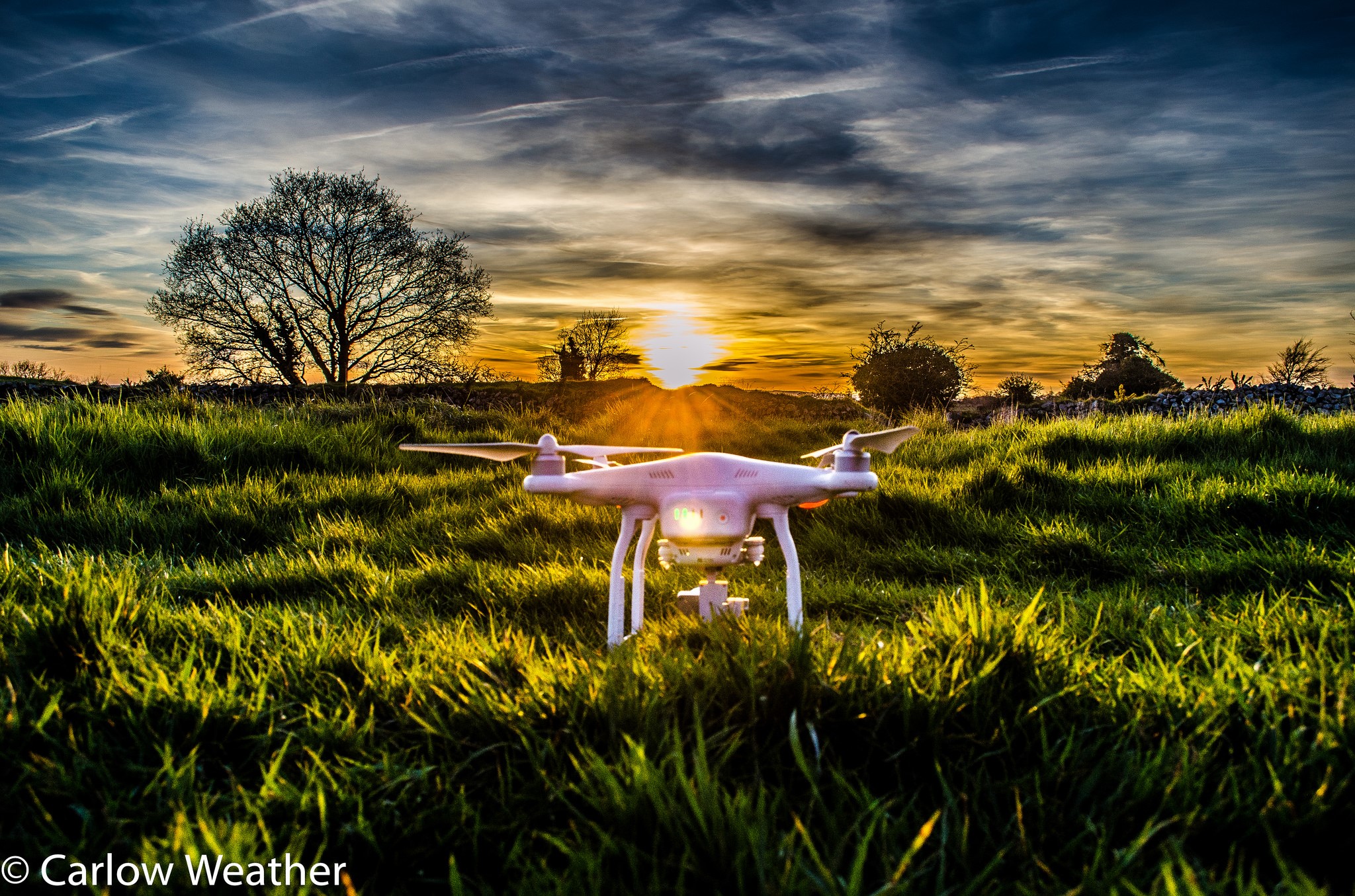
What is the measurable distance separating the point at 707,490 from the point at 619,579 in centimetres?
52

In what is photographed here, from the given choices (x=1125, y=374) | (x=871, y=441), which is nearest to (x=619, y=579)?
(x=871, y=441)

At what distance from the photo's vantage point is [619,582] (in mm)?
2564

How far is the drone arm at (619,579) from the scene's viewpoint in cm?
247

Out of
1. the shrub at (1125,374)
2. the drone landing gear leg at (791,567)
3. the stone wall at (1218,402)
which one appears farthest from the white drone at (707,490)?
the shrub at (1125,374)

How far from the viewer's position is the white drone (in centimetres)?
228

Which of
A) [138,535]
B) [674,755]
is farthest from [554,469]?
[138,535]

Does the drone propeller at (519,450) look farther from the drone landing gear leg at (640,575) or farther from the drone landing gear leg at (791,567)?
the drone landing gear leg at (791,567)

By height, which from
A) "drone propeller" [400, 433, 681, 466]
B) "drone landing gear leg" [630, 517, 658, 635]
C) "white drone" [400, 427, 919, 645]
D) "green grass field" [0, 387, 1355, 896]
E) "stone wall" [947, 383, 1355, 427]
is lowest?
"green grass field" [0, 387, 1355, 896]

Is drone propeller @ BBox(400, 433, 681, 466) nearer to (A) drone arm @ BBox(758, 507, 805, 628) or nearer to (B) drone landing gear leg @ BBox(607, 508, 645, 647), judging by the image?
(B) drone landing gear leg @ BBox(607, 508, 645, 647)

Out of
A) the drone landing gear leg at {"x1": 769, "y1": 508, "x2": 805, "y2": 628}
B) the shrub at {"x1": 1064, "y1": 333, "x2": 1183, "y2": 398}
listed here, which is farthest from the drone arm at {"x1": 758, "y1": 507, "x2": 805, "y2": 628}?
the shrub at {"x1": 1064, "y1": 333, "x2": 1183, "y2": 398}

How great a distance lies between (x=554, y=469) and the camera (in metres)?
2.45

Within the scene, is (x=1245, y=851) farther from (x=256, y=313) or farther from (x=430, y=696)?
(x=256, y=313)

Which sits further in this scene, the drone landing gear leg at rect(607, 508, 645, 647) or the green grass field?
the drone landing gear leg at rect(607, 508, 645, 647)

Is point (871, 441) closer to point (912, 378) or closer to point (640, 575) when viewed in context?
point (640, 575)
